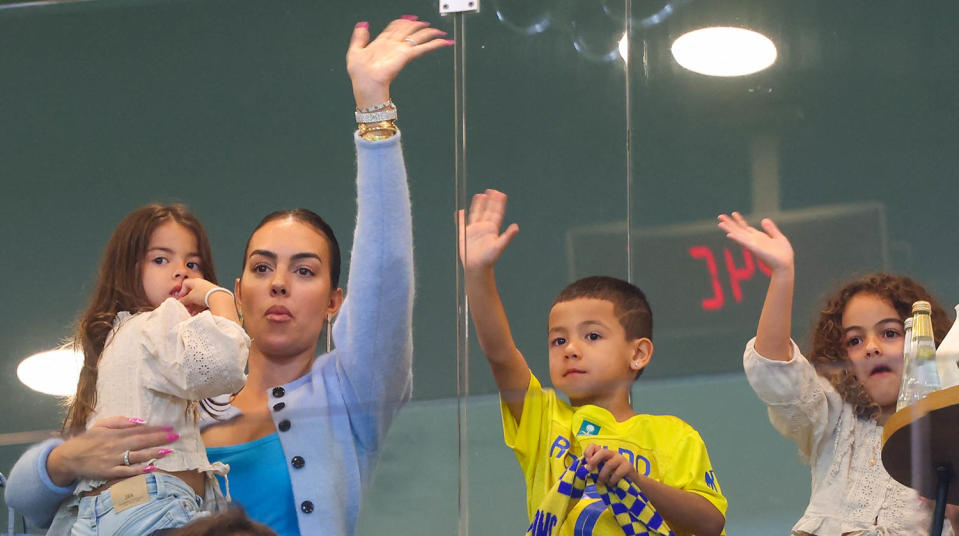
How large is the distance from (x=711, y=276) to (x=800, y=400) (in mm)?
465

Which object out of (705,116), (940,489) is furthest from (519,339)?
(940,489)

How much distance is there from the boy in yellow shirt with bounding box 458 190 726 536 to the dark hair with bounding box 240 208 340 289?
10.6 inches

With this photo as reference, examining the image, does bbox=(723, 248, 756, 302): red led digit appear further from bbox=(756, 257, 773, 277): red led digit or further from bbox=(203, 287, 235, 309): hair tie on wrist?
bbox=(203, 287, 235, 309): hair tie on wrist

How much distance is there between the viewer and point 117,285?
3.06 m

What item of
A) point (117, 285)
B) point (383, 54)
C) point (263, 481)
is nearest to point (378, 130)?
point (383, 54)

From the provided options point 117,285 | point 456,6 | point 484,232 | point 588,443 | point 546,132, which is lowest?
point 588,443

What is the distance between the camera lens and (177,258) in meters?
3.10

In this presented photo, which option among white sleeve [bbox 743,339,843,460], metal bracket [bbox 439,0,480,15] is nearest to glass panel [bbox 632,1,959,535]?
white sleeve [bbox 743,339,843,460]

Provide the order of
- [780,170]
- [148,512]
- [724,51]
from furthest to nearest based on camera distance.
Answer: [724,51] → [780,170] → [148,512]

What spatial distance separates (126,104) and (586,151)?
111 centimetres

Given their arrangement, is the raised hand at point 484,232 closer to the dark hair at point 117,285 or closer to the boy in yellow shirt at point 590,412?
the boy in yellow shirt at point 590,412

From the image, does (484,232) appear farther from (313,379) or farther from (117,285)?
(117,285)

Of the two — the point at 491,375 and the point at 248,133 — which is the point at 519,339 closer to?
the point at 491,375

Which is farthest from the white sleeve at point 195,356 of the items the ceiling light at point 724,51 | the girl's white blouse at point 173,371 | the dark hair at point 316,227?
the ceiling light at point 724,51
